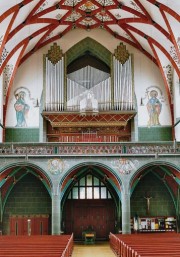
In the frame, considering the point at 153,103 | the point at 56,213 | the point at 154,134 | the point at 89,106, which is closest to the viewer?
the point at 56,213

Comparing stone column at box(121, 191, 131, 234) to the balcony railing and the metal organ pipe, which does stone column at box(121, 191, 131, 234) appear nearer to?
the balcony railing

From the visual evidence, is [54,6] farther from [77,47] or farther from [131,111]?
[131,111]

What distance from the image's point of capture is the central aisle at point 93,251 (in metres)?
24.4

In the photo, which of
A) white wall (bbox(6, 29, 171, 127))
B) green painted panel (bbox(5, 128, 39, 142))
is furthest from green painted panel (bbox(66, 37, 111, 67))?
green painted panel (bbox(5, 128, 39, 142))

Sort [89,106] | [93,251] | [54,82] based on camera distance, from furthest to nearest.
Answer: [54,82] → [89,106] → [93,251]

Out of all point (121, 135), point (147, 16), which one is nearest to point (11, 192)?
point (121, 135)

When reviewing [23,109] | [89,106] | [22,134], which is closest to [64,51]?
[23,109]

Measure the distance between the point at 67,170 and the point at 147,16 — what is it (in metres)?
11.1

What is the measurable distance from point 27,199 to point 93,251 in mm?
8802

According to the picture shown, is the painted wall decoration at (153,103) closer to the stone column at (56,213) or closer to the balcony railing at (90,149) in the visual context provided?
the balcony railing at (90,149)

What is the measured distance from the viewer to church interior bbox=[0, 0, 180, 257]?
105 ft

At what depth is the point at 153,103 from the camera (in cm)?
3491

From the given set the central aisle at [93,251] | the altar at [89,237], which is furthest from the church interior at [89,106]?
the central aisle at [93,251]

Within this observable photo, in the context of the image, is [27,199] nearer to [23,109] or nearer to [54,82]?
[23,109]
